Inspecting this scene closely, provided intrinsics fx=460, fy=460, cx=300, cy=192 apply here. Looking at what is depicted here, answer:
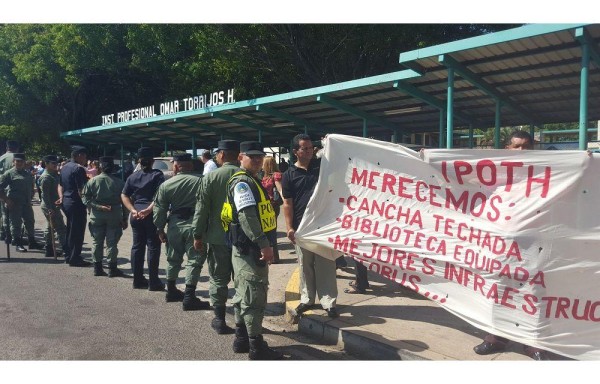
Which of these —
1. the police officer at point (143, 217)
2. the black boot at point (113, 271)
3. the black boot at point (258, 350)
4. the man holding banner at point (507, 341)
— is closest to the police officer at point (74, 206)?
the black boot at point (113, 271)

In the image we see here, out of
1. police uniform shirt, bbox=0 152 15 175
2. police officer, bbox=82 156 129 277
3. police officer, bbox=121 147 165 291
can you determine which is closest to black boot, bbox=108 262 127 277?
police officer, bbox=82 156 129 277

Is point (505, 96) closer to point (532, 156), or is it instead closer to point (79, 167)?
point (532, 156)

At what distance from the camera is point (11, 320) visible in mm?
5008

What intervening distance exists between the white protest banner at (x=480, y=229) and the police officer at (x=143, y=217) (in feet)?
8.39

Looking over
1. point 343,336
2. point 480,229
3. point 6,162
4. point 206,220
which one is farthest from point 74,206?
point 480,229

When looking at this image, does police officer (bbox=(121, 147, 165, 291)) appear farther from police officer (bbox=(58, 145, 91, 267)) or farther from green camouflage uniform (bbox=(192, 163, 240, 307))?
green camouflage uniform (bbox=(192, 163, 240, 307))

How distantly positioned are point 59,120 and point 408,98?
90.7 ft

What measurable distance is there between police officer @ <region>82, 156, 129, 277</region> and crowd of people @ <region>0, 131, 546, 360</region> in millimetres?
15

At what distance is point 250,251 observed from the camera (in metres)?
3.94

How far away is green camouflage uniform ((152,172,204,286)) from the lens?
5562 mm

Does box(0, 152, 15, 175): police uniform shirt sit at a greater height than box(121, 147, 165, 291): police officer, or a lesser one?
greater

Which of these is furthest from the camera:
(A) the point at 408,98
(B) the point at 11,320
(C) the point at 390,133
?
(C) the point at 390,133

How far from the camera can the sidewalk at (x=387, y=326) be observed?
3945mm

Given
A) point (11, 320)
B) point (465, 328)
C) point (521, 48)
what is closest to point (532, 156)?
point (465, 328)
